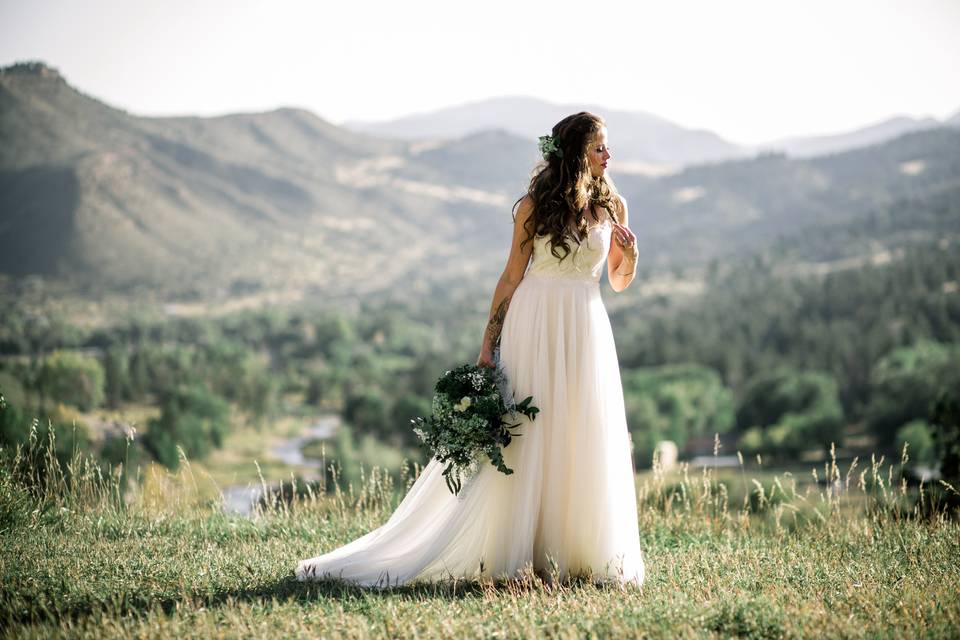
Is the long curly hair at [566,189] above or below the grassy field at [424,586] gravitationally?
above

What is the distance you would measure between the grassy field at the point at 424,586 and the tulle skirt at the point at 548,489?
0.15 meters

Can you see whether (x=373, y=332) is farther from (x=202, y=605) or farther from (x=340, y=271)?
(x=202, y=605)

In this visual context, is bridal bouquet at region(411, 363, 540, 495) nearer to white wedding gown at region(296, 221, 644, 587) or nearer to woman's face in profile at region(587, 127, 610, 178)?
white wedding gown at region(296, 221, 644, 587)

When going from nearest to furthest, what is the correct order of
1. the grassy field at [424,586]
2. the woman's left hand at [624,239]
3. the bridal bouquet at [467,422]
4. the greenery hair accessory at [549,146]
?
the grassy field at [424,586], the bridal bouquet at [467,422], the greenery hair accessory at [549,146], the woman's left hand at [624,239]

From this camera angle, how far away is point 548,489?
4.45 meters

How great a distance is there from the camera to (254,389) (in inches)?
3848

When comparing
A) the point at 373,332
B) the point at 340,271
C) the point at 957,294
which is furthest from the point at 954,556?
the point at 340,271

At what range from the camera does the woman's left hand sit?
459 cm

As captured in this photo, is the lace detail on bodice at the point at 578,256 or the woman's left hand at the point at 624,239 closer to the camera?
the lace detail on bodice at the point at 578,256

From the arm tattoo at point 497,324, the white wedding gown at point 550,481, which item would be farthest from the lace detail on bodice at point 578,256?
the arm tattoo at point 497,324

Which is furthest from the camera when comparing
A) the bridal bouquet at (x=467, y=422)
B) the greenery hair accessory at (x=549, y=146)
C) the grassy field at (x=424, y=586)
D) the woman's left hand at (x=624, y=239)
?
the woman's left hand at (x=624, y=239)

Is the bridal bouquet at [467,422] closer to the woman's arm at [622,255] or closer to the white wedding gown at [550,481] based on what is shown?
the white wedding gown at [550,481]

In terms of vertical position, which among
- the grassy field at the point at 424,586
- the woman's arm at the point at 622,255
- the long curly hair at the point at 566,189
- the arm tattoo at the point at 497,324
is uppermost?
the long curly hair at the point at 566,189

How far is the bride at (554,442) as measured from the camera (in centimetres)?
439
